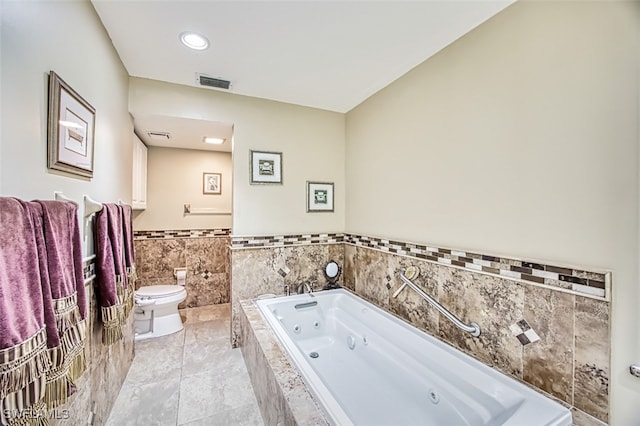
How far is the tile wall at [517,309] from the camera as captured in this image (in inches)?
46.0

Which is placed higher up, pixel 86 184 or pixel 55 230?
pixel 86 184

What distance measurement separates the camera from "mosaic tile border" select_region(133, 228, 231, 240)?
3.48 m

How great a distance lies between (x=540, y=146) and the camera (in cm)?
136

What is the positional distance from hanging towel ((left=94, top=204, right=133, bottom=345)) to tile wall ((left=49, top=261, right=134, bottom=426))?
0.05 m

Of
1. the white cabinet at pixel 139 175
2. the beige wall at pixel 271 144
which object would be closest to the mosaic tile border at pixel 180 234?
the white cabinet at pixel 139 175

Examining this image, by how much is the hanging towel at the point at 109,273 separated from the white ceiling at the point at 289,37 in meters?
1.11

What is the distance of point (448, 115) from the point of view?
1.84m

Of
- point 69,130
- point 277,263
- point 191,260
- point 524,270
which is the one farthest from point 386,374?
point 191,260

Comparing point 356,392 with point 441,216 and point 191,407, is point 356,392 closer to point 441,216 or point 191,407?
point 191,407

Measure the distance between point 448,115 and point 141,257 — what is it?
145 inches

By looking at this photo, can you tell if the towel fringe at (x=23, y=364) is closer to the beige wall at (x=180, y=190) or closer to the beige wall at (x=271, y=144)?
the beige wall at (x=271, y=144)

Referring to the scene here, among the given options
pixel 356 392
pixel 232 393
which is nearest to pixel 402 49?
pixel 356 392

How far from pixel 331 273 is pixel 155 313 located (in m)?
1.88

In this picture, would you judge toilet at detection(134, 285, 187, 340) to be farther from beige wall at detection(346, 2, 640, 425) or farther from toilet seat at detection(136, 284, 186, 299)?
beige wall at detection(346, 2, 640, 425)
